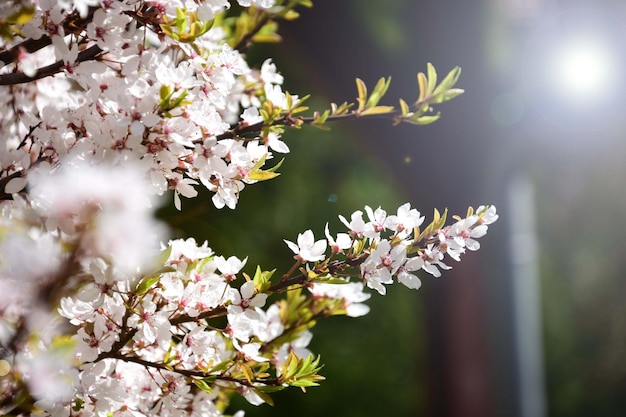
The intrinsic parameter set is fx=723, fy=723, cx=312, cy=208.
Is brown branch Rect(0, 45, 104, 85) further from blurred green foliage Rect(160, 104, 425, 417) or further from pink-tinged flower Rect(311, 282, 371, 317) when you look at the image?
blurred green foliage Rect(160, 104, 425, 417)

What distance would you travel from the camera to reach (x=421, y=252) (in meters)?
1.23

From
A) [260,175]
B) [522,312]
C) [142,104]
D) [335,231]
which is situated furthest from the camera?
[335,231]

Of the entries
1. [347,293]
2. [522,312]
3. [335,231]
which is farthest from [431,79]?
[335,231]

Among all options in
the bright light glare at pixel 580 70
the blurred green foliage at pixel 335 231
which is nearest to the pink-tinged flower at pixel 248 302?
the bright light glare at pixel 580 70

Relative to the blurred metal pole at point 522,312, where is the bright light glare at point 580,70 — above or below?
above

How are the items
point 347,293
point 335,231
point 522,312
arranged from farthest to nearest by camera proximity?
point 335,231 < point 522,312 < point 347,293

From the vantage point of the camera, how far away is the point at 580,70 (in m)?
4.41

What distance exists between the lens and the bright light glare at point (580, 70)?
4.44m

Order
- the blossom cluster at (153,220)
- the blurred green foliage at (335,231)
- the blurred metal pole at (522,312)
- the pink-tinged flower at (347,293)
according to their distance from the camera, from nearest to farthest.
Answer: the blossom cluster at (153,220) < the pink-tinged flower at (347,293) < the blurred metal pole at (522,312) < the blurred green foliage at (335,231)

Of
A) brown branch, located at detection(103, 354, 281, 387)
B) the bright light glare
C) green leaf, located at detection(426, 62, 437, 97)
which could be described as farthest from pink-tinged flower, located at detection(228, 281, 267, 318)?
the bright light glare

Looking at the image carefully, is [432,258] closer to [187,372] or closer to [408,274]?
[408,274]

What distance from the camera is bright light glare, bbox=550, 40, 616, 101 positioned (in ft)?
14.6

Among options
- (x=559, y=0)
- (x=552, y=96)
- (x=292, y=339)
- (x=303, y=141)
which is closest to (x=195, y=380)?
(x=292, y=339)

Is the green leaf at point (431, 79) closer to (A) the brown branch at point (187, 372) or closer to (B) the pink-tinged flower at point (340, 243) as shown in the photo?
(B) the pink-tinged flower at point (340, 243)
